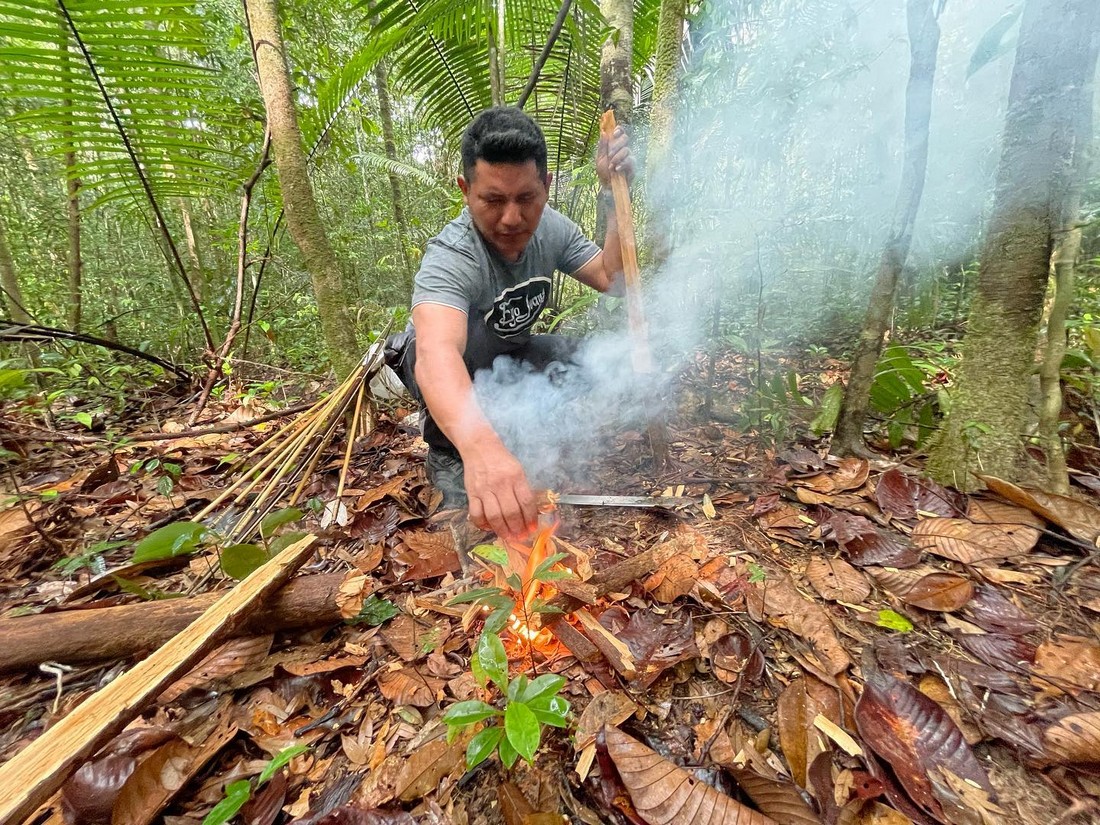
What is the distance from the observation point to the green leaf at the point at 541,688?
3.44 ft

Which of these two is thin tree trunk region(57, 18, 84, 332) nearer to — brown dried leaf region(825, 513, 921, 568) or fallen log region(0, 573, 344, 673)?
fallen log region(0, 573, 344, 673)

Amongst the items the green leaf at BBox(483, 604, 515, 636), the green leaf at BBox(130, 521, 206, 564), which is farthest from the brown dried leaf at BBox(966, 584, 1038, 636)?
the green leaf at BBox(130, 521, 206, 564)

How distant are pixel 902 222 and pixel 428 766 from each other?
8.61 ft

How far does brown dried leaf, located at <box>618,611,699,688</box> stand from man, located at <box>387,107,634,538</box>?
1.61 feet

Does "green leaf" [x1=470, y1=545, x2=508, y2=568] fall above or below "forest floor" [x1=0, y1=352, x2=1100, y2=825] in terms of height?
above

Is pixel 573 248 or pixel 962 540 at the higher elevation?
pixel 573 248

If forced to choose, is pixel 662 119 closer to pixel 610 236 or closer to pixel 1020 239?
pixel 610 236

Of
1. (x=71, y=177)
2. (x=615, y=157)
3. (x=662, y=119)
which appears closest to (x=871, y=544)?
(x=615, y=157)

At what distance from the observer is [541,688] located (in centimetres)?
106

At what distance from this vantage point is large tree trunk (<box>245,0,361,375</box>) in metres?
2.80

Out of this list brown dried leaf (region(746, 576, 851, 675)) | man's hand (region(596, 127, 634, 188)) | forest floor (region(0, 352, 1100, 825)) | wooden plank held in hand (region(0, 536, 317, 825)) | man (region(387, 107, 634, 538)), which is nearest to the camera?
wooden plank held in hand (region(0, 536, 317, 825))

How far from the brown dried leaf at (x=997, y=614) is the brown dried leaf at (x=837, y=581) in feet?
0.90

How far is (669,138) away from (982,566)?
278 cm

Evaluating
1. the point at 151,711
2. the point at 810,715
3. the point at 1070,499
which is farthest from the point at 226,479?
the point at 1070,499
